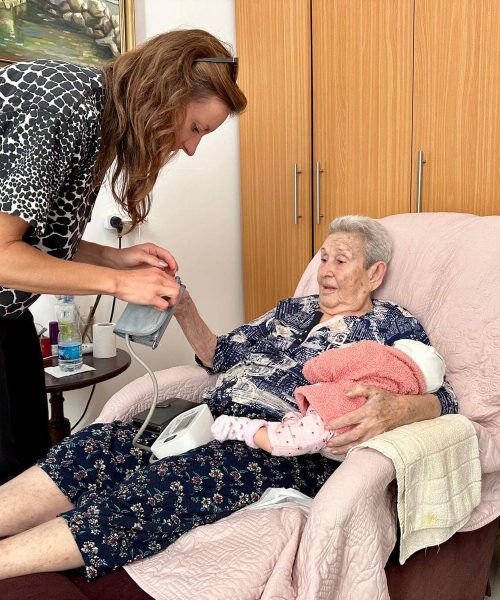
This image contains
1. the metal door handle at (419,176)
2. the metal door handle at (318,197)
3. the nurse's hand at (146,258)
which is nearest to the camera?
the nurse's hand at (146,258)

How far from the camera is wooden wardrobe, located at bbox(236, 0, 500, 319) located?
2008mm

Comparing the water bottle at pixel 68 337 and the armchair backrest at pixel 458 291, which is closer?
the armchair backrest at pixel 458 291

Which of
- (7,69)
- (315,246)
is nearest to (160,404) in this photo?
(7,69)

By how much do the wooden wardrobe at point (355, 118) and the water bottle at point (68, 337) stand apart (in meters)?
1.00

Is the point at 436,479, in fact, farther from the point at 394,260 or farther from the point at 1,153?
the point at 1,153

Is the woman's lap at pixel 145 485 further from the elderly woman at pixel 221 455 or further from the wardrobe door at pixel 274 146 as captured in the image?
the wardrobe door at pixel 274 146

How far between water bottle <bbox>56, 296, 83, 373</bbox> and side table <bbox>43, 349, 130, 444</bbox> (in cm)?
5

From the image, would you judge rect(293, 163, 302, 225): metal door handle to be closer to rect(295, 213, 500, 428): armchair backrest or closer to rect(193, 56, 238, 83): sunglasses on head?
rect(295, 213, 500, 428): armchair backrest

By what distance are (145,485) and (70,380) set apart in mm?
719

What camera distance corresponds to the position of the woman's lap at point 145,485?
3.89 ft

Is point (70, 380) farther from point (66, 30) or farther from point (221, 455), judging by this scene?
point (66, 30)

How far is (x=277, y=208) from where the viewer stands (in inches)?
109

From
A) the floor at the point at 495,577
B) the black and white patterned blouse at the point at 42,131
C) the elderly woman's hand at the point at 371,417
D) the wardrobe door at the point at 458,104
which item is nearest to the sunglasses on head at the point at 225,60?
the black and white patterned blouse at the point at 42,131

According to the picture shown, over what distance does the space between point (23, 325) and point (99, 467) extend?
39cm
